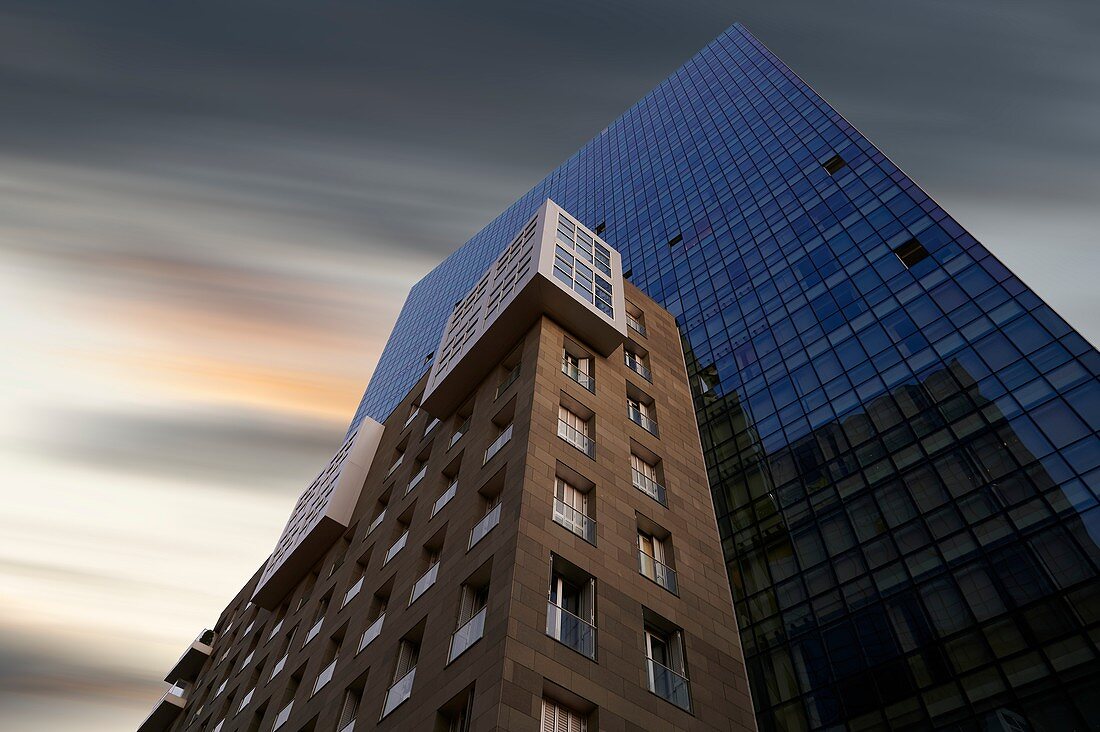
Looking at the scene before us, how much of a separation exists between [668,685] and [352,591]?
17869 millimetres

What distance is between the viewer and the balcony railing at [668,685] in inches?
910

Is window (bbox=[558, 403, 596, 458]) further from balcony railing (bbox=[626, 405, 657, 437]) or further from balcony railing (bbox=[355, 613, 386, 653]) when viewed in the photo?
balcony railing (bbox=[355, 613, 386, 653])

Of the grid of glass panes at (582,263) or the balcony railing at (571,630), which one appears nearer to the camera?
the balcony railing at (571,630)

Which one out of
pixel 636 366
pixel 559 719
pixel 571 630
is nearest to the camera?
pixel 559 719

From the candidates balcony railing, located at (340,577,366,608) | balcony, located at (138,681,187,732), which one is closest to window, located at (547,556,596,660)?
balcony railing, located at (340,577,366,608)

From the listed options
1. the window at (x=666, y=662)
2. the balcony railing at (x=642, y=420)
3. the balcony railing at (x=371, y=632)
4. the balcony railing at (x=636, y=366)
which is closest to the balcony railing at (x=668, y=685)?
the window at (x=666, y=662)

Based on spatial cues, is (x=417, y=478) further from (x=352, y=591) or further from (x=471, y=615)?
(x=471, y=615)

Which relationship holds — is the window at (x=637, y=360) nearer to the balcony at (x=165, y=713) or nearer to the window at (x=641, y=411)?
the window at (x=641, y=411)

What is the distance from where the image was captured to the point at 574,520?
2667cm

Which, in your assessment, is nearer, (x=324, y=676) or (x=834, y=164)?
(x=324, y=676)

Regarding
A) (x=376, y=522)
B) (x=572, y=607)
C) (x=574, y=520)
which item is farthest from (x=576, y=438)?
(x=376, y=522)

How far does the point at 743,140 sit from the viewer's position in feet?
257

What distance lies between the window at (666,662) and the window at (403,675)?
24.9ft

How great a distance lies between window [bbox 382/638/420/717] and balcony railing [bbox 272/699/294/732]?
375 inches
